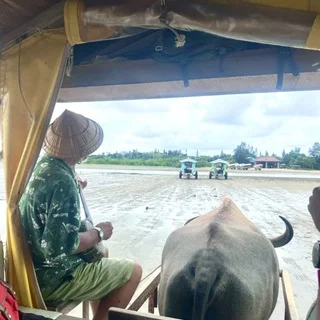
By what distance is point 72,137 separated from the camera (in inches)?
72.5

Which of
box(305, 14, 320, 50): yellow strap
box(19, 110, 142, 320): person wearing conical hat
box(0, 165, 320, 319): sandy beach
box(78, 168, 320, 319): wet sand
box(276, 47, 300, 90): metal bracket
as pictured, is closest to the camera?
box(305, 14, 320, 50): yellow strap

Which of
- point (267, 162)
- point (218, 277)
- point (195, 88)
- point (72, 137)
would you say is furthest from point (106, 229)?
point (267, 162)

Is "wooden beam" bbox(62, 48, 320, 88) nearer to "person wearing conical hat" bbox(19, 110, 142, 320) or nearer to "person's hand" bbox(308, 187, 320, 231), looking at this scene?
"person wearing conical hat" bbox(19, 110, 142, 320)

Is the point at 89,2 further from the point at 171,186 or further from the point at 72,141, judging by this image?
the point at 171,186

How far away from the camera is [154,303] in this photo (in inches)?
87.5

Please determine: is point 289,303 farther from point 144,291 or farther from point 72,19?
point 72,19

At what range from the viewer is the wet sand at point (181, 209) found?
4188mm

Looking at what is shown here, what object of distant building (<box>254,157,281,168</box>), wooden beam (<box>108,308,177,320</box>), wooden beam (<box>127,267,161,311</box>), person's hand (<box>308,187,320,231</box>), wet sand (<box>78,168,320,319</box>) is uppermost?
distant building (<box>254,157,281,168</box>)

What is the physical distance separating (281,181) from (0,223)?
35.7 feet

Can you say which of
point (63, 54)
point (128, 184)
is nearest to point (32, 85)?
point (63, 54)

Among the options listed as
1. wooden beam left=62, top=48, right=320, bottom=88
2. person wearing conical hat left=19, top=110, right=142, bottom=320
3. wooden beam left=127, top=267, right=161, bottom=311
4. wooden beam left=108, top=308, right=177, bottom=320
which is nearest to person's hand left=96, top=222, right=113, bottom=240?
person wearing conical hat left=19, top=110, right=142, bottom=320

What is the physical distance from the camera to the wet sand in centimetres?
419

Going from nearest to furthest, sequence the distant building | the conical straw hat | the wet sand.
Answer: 1. the conical straw hat
2. the distant building
3. the wet sand

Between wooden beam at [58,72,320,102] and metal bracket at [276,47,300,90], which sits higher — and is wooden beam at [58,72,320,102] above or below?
below
